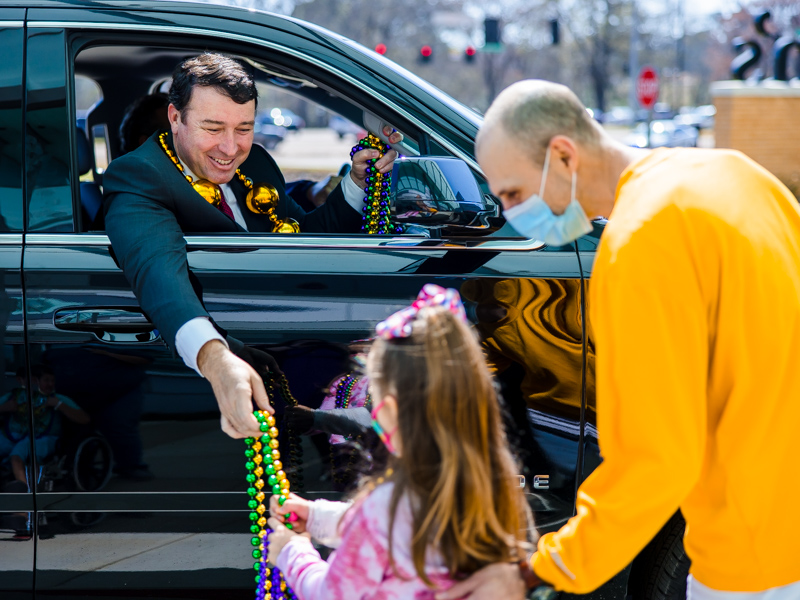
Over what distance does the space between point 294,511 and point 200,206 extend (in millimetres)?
948

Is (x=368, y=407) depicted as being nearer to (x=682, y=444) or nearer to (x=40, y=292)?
(x=40, y=292)

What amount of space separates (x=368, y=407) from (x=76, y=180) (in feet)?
3.21

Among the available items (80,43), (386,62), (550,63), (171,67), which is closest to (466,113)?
(386,62)

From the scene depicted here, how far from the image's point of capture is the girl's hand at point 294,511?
1.92 m

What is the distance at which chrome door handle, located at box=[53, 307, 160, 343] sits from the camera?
2.27 metres

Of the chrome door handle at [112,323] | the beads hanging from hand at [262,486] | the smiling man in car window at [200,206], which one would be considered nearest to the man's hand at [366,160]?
the smiling man in car window at [200,206]

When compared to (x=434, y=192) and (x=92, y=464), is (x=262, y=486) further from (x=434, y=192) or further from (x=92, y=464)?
(x=434, y=192)

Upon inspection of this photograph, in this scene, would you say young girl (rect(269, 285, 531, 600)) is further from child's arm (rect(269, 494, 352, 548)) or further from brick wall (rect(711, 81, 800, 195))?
brick wall (rect(711, 81, 800, 195))

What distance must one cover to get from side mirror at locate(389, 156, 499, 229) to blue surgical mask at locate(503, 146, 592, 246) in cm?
52

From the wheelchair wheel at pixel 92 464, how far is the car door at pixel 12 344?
0.12 m

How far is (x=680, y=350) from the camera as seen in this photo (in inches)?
57.1

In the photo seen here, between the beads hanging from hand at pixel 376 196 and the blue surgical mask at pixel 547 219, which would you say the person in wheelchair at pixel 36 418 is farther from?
the blue surgical mask at pixel 547 219

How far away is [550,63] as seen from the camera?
6050 cm

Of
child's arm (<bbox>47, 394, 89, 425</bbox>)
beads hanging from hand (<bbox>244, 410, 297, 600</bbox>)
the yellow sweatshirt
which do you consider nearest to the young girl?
the yellow sweatshirt
